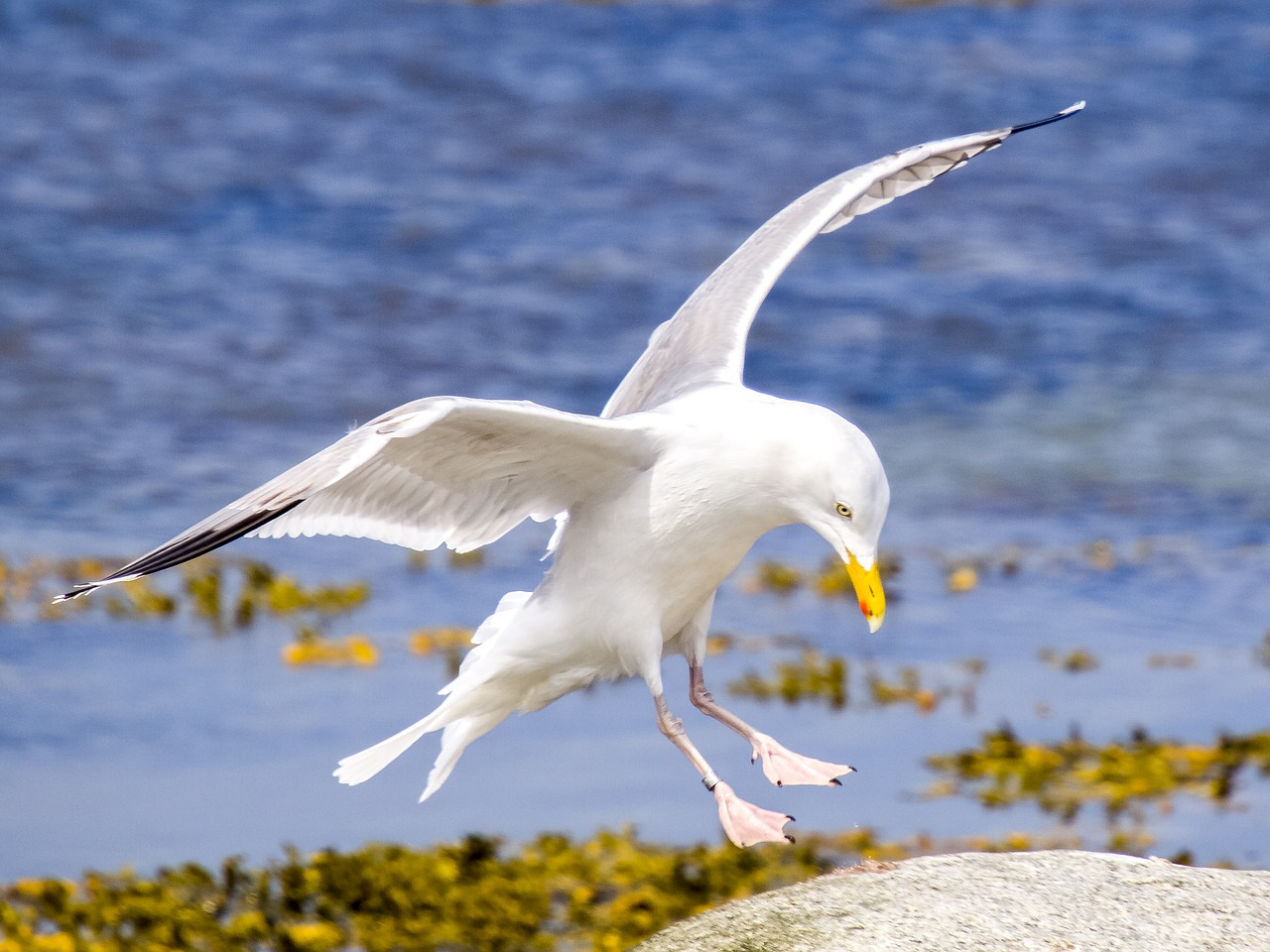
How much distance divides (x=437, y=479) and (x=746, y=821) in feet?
3.95

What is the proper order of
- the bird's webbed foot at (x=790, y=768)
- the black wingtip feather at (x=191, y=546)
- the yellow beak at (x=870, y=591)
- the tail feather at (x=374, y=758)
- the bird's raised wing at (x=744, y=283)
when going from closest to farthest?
the black wingtip feather at (x=191, y=546)
the yellow beak at (x=870, y=591)
the tail feather at (x=374, y=758)
the bird's webbed foot at (x=790, y=768)
the bird's raised wing at (x=744, y=283)

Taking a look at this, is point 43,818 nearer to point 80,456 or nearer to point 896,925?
point 896,925

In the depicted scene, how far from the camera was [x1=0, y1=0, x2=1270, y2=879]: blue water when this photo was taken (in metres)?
6.99

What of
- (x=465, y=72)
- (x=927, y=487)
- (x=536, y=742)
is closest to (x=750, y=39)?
(x=465, y=72)

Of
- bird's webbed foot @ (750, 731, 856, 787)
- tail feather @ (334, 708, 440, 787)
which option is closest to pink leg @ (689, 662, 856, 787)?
bird's webbed foot @ (750, 731, 856, 787)

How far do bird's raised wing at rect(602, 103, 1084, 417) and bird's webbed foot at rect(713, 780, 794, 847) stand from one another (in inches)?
43.0

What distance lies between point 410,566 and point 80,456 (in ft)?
8.50

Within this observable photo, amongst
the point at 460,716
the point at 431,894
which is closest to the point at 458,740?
the point at 460,716

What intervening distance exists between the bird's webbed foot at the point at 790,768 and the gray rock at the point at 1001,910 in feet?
2.05

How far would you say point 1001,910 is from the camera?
439cm

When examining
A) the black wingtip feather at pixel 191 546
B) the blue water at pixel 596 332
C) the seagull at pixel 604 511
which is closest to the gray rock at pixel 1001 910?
the seagull at pixel 604 511

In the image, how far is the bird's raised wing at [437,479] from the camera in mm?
4363

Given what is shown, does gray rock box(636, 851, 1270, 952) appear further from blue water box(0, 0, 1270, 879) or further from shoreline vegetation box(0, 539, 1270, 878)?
blue water box(0, 0, 1270, 879)

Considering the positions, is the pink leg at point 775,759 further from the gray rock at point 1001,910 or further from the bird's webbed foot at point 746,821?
the gray rock at point 1001,910
